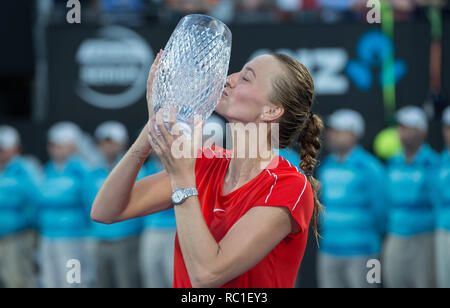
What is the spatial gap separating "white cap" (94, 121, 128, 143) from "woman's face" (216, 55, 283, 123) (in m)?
4.75

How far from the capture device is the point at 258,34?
6.93 meters

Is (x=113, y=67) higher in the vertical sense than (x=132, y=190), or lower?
lower

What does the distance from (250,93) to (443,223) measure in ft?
13.7

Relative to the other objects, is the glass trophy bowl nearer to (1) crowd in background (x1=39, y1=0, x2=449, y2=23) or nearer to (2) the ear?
(2) the ear

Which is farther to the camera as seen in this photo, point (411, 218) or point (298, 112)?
point (411, 218)

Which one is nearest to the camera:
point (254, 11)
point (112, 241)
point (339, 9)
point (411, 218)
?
point (411, 218)

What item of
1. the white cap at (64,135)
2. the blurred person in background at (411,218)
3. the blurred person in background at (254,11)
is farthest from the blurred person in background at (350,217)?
the white cap at (64,135)

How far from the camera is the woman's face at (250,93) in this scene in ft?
6.31

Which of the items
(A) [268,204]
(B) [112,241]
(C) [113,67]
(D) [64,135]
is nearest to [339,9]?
(C) [113,67]

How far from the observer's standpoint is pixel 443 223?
18.1ft

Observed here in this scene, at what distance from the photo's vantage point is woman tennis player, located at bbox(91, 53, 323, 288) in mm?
1688

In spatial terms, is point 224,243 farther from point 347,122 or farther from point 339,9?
point 339,9

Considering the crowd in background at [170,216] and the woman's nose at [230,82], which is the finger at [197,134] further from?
the crowd in background at [170,216]

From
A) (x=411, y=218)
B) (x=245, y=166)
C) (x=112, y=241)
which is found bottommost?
(x=112, y=241)
